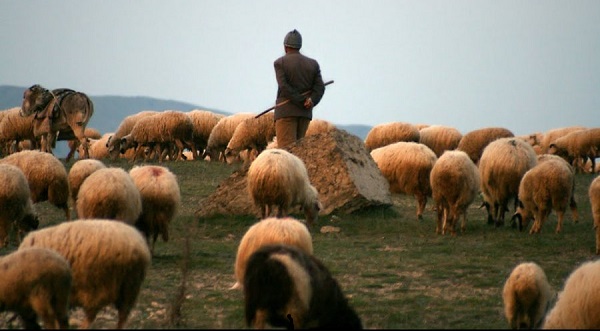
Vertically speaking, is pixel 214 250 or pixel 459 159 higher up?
pixel 459 159

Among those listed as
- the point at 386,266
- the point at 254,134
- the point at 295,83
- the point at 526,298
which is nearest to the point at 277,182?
the point at 386,266

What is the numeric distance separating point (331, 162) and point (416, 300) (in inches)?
314

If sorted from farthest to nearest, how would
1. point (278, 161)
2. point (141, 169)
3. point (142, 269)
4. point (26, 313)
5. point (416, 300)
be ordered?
point (278, 161) < point (141, 169) < point (416, 300) < point (142, 269) < point (26, 313)

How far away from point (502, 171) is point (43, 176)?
23.2ft

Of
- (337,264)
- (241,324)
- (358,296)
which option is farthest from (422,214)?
(241,324)

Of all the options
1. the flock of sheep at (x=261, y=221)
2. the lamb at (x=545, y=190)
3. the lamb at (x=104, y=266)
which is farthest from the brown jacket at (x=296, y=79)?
the lamb at (x=104, y=266)

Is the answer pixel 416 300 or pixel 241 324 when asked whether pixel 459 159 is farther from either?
pixel 241 324

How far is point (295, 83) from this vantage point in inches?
739

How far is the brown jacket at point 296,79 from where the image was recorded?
1867 cm

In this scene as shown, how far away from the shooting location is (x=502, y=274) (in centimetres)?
1255

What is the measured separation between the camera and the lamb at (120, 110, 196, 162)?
29.4m

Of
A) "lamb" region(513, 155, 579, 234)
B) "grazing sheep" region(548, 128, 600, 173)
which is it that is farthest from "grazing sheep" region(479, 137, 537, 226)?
"grazing sheep" region(548, 128, 600, 173)

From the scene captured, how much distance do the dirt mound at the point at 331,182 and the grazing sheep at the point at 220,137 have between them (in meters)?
14.2

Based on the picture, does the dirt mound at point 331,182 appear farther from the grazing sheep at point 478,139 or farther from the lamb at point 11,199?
the grazing sheep at point 478,139
